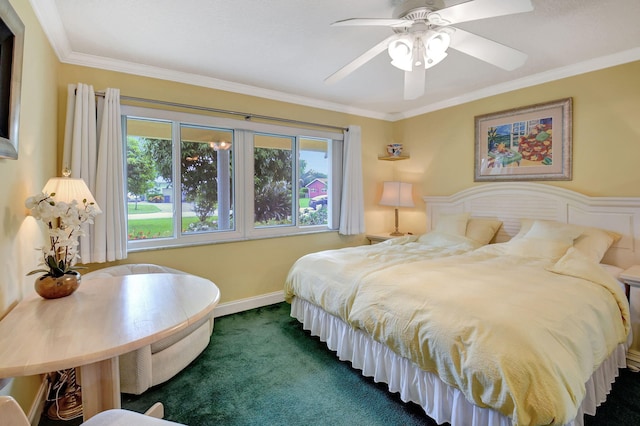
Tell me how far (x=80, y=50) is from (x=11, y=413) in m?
2.69

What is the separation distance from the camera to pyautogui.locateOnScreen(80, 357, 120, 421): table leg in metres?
1.22

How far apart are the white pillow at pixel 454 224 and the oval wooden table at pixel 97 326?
8.75ft

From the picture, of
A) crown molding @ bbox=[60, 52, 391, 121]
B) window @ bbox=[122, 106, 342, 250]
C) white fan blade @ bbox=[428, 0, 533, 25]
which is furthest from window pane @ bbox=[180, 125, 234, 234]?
white fan blade @ bbox=[428, 0, 533, 25]

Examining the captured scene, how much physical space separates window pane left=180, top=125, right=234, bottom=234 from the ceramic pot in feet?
5.38

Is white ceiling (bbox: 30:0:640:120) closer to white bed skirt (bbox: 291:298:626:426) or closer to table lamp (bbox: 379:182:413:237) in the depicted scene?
table lamp (bbox: 379:182:413:237)

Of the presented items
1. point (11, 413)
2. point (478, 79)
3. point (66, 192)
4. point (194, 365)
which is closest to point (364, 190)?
point (478, 79)

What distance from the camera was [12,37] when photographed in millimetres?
1271

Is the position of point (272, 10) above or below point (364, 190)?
above

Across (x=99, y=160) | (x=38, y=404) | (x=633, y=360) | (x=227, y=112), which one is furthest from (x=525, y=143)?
(x=38, y=404)

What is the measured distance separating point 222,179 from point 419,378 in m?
2.56

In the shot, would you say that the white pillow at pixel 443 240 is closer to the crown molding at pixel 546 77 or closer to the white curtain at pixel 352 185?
the white curtain at pixel 352 185

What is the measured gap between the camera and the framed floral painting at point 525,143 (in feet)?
9.50

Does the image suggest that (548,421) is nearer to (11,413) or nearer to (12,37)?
(11,413)

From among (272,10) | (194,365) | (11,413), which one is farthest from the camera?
(194,365)
